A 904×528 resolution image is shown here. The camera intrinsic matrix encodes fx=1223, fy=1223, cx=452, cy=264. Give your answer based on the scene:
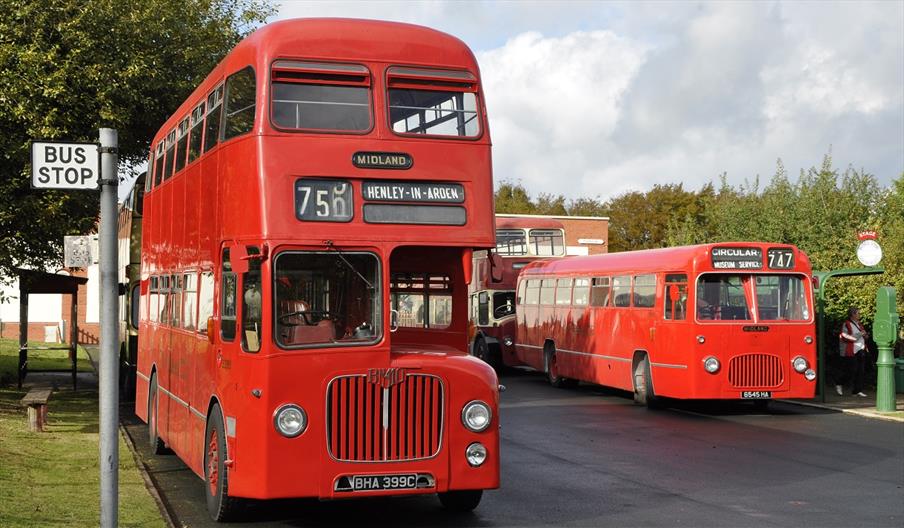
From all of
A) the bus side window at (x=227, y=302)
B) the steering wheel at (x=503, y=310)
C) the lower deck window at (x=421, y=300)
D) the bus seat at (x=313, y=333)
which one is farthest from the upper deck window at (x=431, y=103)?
the steering wheel at (x=503, y=310)

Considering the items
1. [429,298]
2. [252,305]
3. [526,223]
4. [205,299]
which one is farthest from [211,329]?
[526,223]

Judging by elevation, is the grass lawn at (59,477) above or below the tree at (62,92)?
below

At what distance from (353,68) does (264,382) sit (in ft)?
9.36

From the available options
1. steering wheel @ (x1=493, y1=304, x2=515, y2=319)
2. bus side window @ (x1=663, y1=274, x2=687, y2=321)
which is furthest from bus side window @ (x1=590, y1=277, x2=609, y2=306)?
steering wheel @ (x1=493, y1=304, x2=515, y2=319)

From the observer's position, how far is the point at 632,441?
17438mm

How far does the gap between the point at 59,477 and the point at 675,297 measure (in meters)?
12.2

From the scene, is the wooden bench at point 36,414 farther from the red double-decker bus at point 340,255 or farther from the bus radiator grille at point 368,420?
the bus radiator grille at point 368,420

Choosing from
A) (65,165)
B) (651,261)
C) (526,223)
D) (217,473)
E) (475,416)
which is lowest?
(217,473)

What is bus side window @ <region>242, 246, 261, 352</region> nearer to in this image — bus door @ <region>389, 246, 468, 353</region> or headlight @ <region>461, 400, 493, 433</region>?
bus door @ <region>389, 246, 468, 353</region>

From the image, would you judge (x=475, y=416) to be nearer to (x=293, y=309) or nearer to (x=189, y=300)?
(x=293, y=309)

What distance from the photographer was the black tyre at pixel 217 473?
10688 mm

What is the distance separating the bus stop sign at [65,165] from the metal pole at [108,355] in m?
0.09

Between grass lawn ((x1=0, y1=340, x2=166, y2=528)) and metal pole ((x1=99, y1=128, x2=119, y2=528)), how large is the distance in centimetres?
300

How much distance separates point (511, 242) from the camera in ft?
117
